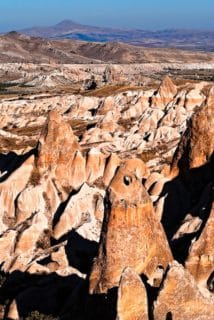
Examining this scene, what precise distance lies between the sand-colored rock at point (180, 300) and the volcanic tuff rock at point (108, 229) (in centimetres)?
3

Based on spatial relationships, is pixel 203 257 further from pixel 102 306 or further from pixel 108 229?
pixel 102 306

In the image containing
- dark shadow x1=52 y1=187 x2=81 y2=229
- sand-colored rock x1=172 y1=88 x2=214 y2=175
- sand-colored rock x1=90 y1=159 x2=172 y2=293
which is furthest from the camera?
dark shadow x1=52 y1=187 x2=81 y2=229

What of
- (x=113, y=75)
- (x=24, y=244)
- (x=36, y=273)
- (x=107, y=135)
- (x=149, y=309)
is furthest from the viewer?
(x=113, y=75)

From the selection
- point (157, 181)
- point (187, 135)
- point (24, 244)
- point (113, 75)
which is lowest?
point (113, 75)

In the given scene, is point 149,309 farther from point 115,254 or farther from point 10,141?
point 10,141

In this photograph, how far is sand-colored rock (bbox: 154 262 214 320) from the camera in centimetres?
1795

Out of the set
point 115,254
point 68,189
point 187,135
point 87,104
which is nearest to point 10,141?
point 87,104

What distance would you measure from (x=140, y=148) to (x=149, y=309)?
34.5 metres

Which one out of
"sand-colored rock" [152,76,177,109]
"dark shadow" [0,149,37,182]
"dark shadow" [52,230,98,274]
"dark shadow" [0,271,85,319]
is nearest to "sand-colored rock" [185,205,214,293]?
"dark shadow" [0,271,85,319]

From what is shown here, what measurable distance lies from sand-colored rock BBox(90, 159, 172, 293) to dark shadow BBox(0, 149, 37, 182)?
16.2 m

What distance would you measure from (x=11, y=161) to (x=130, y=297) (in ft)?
79.5

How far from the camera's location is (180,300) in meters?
Answer: 18.2

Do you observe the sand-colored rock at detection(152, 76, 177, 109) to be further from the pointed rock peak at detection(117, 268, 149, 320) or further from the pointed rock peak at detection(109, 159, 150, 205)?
the pointed rock peak at detection(117, 268, 149, 320)

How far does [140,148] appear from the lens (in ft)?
172
